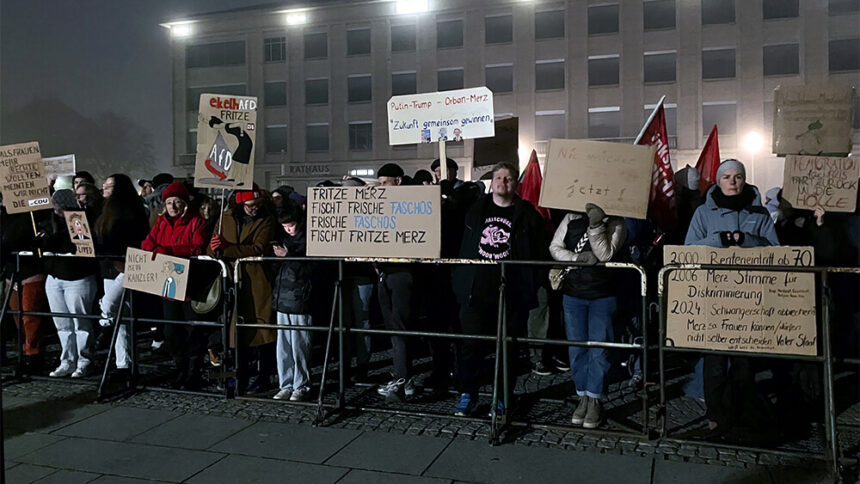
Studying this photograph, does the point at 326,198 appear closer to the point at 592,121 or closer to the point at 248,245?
the point at 248,245

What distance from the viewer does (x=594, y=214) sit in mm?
5207

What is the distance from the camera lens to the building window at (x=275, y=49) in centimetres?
4928

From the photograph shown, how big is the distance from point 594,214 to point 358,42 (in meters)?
45.2

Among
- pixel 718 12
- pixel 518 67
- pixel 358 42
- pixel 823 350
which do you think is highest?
pixel 358 42

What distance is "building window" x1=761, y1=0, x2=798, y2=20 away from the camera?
40094 mm

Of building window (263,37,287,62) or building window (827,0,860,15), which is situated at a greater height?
building window (263,37,287,62)

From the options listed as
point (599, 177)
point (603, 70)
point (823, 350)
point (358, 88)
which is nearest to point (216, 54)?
point (358, 88)

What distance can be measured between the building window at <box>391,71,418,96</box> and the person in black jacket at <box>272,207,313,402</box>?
4087 cm

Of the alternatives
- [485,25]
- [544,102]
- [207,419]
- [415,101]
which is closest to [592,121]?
[544,102]

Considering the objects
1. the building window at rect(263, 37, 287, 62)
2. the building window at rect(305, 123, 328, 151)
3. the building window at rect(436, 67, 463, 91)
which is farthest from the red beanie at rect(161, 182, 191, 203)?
the building window at rect(263, 37, 287, 62)

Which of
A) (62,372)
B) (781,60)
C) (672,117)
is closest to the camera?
(62,372)

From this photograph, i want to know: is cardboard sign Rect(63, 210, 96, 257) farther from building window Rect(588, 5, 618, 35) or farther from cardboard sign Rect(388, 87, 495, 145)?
building window Rect(588, 5, 618, 35)

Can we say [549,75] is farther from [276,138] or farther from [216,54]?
[216,54]

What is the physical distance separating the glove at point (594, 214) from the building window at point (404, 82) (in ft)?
138
